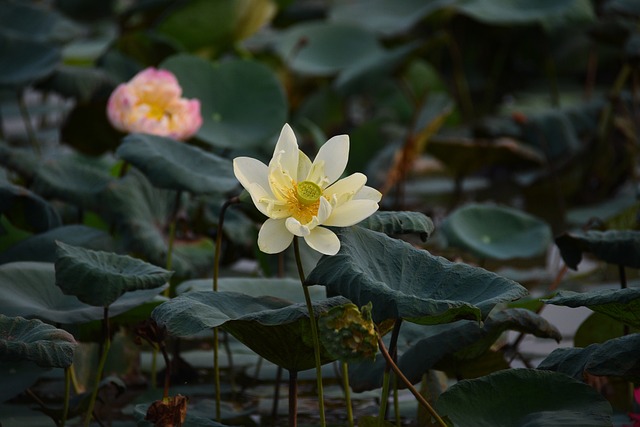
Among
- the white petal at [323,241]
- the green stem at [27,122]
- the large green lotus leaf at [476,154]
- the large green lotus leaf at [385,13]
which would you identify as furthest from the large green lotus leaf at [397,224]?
the large green lotus leaf at [385,13]

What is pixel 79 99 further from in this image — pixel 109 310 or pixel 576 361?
pixel 576 361

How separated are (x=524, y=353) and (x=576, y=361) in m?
0.66

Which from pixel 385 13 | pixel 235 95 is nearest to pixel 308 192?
pixel 235 95

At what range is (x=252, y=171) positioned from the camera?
130 cm

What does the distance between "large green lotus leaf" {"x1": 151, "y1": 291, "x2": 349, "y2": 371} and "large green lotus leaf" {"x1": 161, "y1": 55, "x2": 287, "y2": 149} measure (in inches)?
39.7

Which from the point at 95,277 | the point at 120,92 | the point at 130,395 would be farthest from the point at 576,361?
the point at 120,92

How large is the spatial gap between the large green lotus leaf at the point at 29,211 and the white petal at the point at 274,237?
677 mm

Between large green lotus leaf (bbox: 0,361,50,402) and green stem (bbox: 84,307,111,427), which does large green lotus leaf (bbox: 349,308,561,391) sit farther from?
large green lotus leaf (bbox: 0,361,50,402)

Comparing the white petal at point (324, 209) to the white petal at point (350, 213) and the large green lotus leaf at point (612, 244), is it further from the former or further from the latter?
the large green lotus leaf at point (612, 244)

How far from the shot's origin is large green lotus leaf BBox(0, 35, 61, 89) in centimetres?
287

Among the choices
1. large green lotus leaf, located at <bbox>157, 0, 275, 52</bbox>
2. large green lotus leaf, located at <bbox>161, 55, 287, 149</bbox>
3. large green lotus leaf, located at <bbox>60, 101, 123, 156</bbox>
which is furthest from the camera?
large green lotus leaf, located at <bbox>157, 0, 275, 52</bbox>

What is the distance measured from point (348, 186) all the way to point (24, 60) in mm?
1904

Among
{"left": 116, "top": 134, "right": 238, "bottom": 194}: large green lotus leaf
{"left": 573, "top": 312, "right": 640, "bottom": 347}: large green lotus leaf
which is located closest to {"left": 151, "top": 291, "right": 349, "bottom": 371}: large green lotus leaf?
{"left": 116, "top": 134, "right": 238, "bottom": 194}: large green lotus leaf

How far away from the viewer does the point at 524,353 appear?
2072mm
